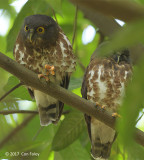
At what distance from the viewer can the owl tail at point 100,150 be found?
3525mm

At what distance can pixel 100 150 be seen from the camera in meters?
3.61

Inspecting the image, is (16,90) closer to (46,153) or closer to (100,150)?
(46,153)

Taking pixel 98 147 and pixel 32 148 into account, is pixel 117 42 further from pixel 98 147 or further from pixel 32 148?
pixel 98 147

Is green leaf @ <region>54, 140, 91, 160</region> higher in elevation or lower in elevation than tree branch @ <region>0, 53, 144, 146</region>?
lower

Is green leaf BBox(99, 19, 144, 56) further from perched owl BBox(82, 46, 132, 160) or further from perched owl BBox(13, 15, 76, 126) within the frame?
perched owl BBox(82, 46, 132, 160)

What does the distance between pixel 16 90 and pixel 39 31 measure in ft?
2.52

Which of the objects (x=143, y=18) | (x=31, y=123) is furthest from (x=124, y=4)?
(x=31, y=123)

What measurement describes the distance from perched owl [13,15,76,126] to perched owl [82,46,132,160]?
33cm

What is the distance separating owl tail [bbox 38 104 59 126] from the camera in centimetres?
332

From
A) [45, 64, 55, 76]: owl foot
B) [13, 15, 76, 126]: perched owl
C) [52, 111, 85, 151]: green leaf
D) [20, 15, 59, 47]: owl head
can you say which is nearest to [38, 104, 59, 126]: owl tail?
[13, 15, 76, 126]: perched owl

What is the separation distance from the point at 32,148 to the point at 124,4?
2.79m

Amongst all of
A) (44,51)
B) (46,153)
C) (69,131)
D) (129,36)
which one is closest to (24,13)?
(44,51)

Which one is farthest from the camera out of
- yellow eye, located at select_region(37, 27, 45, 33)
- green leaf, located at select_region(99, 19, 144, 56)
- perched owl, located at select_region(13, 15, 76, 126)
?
yellow eye, located at select_region(37, 27, 45, 33)

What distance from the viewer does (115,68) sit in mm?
3598
